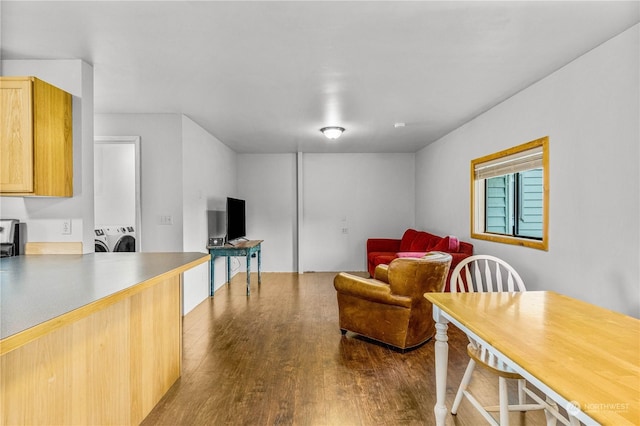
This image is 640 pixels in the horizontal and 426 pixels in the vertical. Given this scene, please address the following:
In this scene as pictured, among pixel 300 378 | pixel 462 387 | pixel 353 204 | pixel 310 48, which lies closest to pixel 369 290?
pixel 300 378

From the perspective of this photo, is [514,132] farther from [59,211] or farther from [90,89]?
[59,211]

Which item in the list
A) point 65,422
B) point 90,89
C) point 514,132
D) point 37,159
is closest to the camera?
point 65,422

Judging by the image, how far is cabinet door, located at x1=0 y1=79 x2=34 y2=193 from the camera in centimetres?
235

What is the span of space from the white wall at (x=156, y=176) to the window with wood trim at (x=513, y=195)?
3621mm

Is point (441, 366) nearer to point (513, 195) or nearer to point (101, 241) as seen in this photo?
point (513, 195)

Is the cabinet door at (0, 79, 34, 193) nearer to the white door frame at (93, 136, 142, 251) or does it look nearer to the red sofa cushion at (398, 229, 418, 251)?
the white door frame at (93, 136, 142, 251)

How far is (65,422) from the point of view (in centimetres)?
143

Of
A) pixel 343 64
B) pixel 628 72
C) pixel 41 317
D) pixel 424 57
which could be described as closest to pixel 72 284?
pixel 41 317

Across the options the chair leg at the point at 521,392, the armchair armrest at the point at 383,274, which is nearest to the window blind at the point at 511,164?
the armchair armrest at the point at 383,274

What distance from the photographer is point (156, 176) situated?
4121 millimetres

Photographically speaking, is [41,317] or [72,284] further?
[72,284]

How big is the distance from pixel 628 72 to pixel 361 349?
112 inches

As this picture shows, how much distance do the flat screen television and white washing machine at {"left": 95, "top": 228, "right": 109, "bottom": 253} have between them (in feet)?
6.89

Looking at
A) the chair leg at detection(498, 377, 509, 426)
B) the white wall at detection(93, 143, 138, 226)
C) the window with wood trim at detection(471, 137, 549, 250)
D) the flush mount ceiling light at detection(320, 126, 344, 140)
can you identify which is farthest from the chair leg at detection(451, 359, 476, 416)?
the white wall at detection(93, 143, 138, 226)
